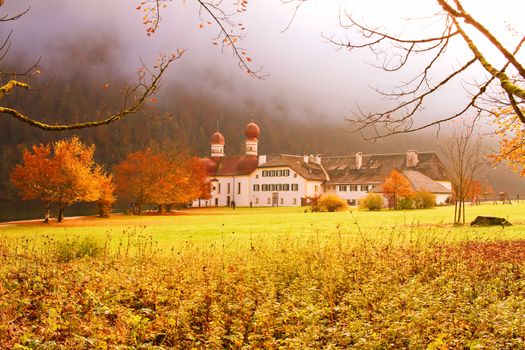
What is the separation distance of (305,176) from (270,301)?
3345 inches

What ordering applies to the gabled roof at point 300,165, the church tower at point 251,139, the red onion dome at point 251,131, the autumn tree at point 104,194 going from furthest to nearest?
the red onion dome at point 251,131
the church tower at point 251,139
the gabled roof at point 300,165
the autumn tree at point 104,194

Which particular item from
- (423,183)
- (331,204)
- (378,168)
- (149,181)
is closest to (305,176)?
(378,168)

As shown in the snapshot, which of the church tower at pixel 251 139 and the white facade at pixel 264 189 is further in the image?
the church tower at pixel 251 139

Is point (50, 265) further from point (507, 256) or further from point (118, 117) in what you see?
point (507, 256)

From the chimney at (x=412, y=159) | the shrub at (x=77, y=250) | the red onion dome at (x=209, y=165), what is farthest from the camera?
the red onion dome at (x=209, y=165)

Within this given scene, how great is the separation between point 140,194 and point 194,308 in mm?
56137

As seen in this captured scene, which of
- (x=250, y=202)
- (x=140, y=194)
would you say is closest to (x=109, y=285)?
(x=140, y=194)

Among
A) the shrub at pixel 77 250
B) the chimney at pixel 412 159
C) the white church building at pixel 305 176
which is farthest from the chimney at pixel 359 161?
the shrub at pixel 77 250

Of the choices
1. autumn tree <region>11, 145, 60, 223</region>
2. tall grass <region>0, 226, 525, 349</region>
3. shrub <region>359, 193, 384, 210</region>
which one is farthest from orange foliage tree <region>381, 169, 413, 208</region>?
Answer: tall grass <region>0, 226, 525, 349</region>

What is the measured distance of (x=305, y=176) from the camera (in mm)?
93625

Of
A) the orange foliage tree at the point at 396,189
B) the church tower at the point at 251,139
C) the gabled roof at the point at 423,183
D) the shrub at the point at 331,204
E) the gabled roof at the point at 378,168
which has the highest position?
the church tower at the point at 251,139

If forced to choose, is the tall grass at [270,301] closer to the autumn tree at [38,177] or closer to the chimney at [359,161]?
the autumn tree at [38,177]

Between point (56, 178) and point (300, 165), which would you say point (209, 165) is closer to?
point (300, 165)

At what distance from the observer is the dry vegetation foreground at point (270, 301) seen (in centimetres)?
743
